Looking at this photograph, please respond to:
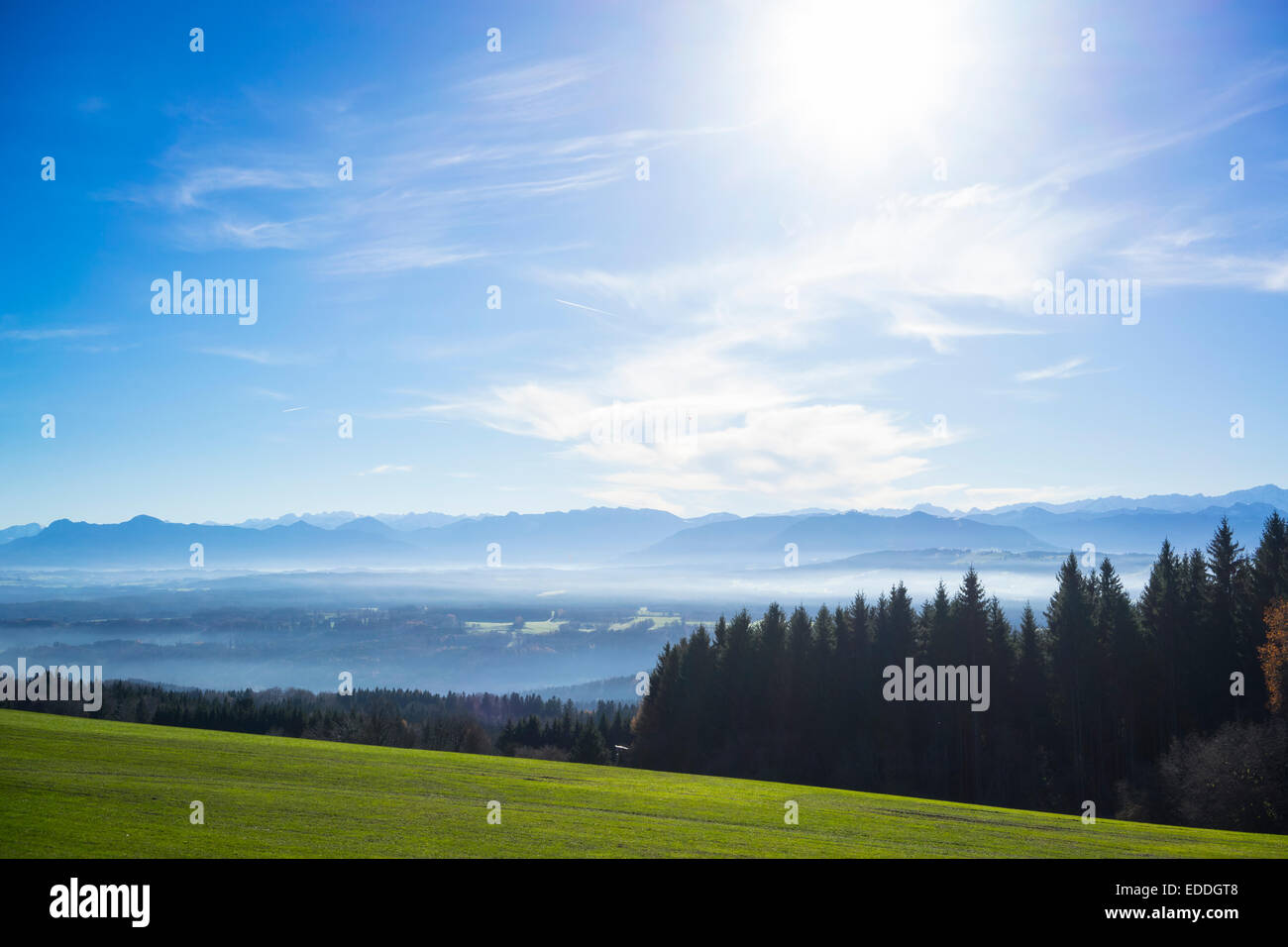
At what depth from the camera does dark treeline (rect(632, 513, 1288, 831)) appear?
4750 cm

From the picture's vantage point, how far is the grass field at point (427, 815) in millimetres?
15344

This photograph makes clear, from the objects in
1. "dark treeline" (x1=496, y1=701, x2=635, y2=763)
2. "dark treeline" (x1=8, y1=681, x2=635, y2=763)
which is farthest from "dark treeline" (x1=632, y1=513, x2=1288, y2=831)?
"dark treeline" (x1=8, y1=681, x2=635, y2=763)

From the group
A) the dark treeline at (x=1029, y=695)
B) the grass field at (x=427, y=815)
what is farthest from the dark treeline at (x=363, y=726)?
the grass field at (x=427, y=815)

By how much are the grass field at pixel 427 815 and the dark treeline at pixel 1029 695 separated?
23182 mm

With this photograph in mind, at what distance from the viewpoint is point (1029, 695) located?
53469 mm

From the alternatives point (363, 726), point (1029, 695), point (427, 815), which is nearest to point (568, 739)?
point (363, 726)

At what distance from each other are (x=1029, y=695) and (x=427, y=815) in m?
49.2

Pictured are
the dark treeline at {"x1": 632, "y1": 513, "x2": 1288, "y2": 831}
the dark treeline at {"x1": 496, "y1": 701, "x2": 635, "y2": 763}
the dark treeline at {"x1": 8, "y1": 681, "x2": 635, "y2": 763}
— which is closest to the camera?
the dark treeline at {"x1": 632, "y1": 513, "x2": 1288, "y2": 831}

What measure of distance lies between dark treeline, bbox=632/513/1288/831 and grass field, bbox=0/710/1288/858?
23182mm

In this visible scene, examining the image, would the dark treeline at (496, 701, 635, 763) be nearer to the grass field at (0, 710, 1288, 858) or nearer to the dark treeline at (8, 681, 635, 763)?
the dark treeline at (8, 681, 635, 763)

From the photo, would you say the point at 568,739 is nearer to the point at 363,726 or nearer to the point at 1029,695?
the point at 363,726
